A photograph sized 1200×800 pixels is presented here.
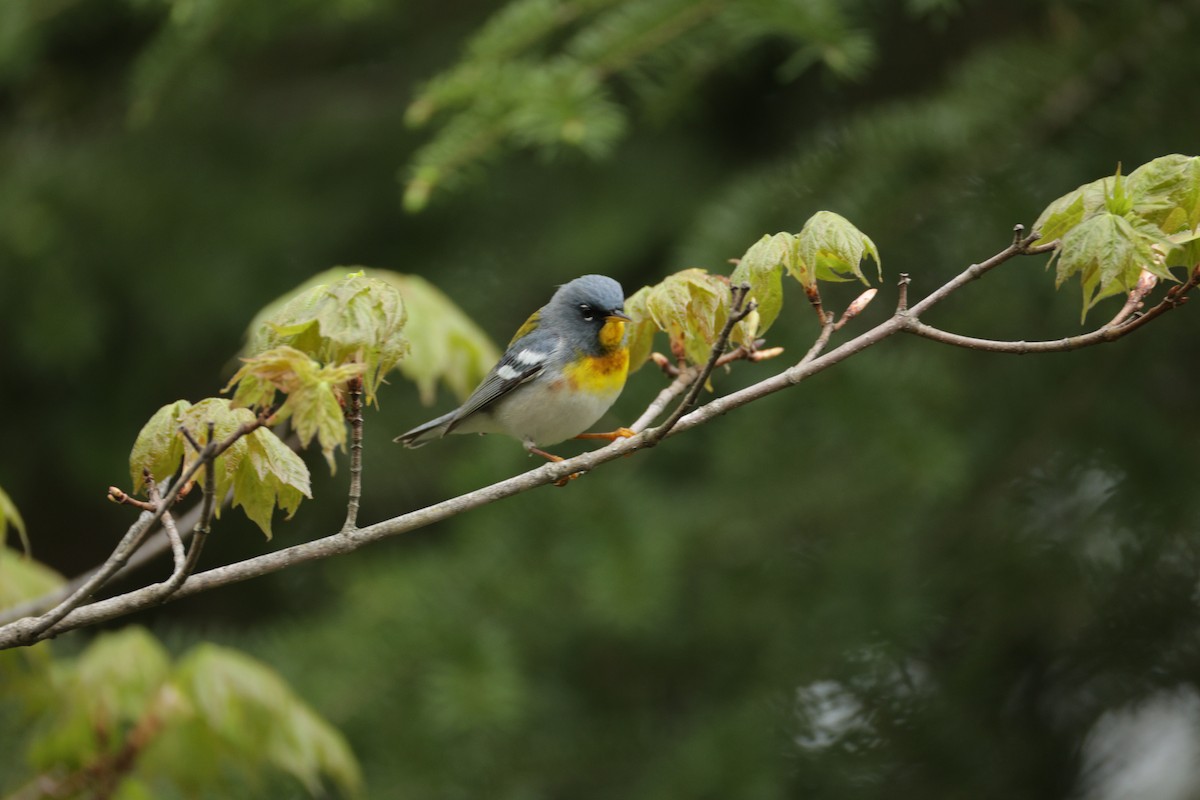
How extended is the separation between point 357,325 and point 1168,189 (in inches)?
47.4

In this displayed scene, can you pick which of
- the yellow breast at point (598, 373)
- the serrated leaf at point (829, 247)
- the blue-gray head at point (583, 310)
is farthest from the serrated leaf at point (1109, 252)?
the yellow breast at point (598, 373)

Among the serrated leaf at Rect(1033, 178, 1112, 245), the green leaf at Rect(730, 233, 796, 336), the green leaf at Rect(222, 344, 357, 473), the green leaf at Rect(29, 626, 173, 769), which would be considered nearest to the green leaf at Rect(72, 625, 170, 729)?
the green leaf at Rect(29, 626, 173, 769)

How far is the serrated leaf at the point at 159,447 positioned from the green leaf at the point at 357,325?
0.64 feet

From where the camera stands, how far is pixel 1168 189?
1818mm

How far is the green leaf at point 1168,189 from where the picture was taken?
1803 mm

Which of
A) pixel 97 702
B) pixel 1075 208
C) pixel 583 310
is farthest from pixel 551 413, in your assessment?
pixel 1075 208

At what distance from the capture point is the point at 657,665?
3.99 m

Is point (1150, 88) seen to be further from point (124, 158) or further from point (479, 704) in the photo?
point (124, 158)

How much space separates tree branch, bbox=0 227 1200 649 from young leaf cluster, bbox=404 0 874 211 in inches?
41.8

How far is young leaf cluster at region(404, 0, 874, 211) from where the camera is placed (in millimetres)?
2764

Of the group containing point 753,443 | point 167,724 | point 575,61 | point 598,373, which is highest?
point 575,61

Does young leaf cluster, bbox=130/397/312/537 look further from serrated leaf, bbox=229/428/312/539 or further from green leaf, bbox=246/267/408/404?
green leaf, bbox=246/267/408/404

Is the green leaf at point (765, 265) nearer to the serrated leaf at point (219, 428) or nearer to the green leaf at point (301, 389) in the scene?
the green leaf at point (301, 389)

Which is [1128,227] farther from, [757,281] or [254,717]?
[254,717]
